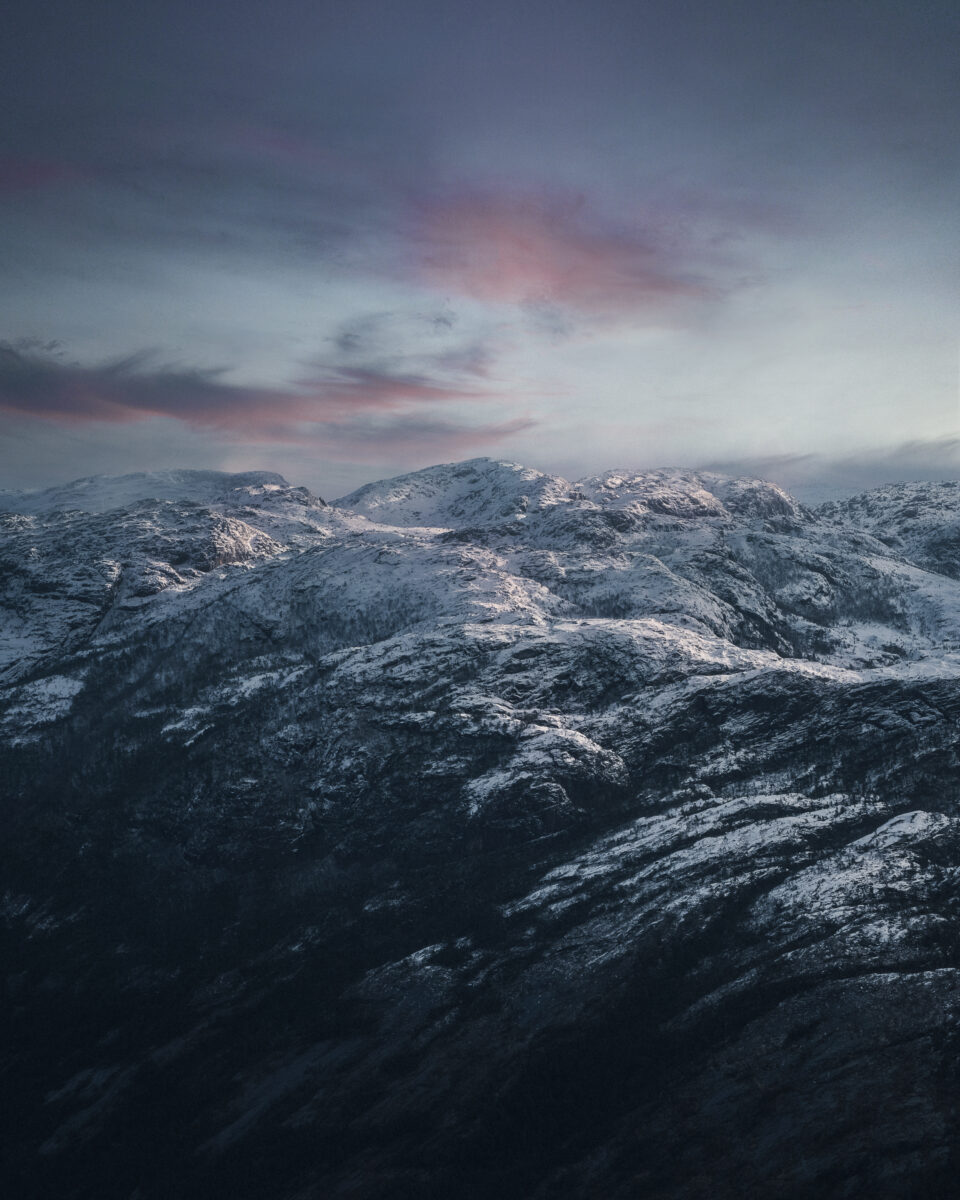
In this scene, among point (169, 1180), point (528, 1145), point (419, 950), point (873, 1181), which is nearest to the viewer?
point (873, 1181)

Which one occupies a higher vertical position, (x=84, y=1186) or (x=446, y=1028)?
(x=446, y=1028)

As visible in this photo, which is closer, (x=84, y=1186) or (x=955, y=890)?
(x=84, y=1186)

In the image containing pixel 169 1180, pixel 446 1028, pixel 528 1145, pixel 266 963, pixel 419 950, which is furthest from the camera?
pixel 266 963

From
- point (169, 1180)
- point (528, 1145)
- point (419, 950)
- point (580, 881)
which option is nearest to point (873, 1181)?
point (528, 1145)

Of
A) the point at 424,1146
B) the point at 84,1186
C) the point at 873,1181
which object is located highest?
the point at 873,1181

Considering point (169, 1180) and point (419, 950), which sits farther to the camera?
point (419, 950)

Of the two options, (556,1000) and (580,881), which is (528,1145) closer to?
(556,1000)

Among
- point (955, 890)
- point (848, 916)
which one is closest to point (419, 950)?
point (848, 916)

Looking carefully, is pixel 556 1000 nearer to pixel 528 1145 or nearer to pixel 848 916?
pixel 528 1145

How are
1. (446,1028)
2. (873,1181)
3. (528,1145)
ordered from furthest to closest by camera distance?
(446,1028), (528,1145), (873,1181)
